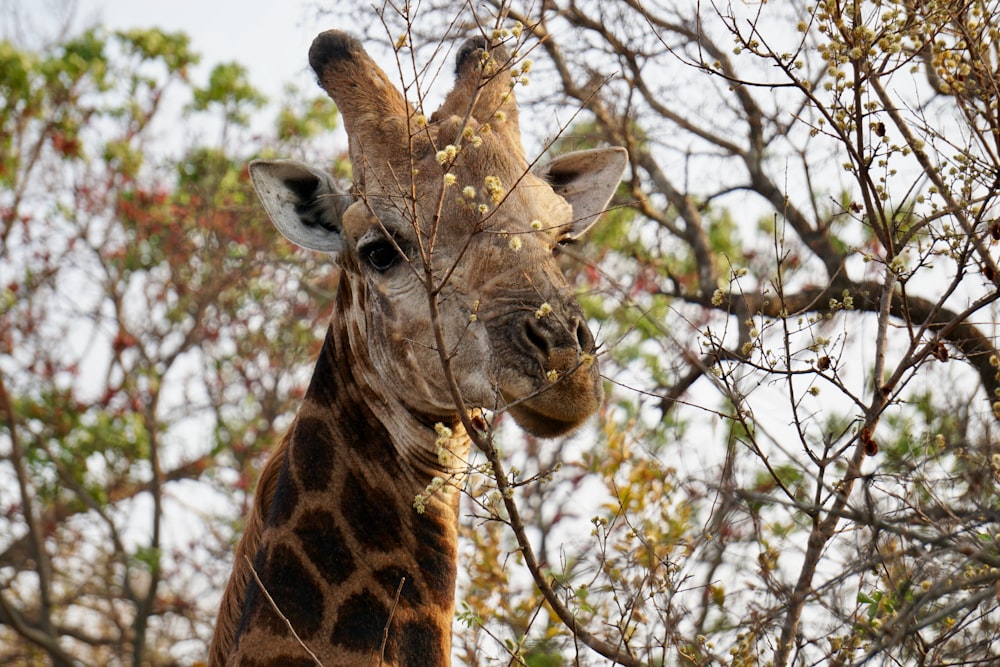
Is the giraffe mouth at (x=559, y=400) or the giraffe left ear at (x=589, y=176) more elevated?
the giraffe left ear at (x=589, y=176)

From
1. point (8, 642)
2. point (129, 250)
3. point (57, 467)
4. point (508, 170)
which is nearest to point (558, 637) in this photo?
point (508, 170)

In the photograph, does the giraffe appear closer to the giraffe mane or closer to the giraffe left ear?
the giraffe mane

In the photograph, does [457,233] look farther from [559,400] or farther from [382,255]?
[559,400]

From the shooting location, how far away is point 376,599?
4.82 metres

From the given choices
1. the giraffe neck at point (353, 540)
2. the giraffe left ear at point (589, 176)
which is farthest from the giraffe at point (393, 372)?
the giraffe left ear at point (589, 176)

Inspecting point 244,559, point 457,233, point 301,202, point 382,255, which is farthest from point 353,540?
point 301,202

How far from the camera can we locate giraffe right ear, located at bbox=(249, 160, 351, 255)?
545 cm

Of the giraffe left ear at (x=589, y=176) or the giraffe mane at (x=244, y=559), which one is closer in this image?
the giraffe mane at (x=244, y=559)

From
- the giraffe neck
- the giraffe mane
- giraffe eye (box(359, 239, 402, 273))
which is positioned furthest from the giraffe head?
the giraffe mane

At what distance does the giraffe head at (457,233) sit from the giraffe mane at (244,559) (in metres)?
0.76

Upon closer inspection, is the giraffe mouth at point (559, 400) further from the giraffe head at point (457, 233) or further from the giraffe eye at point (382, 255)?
Answer: the giraffe eye at point (382, 255)

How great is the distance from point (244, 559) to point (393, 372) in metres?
1.11

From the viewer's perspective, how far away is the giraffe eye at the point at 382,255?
5.09m

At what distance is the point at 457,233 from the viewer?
494 centimetres
